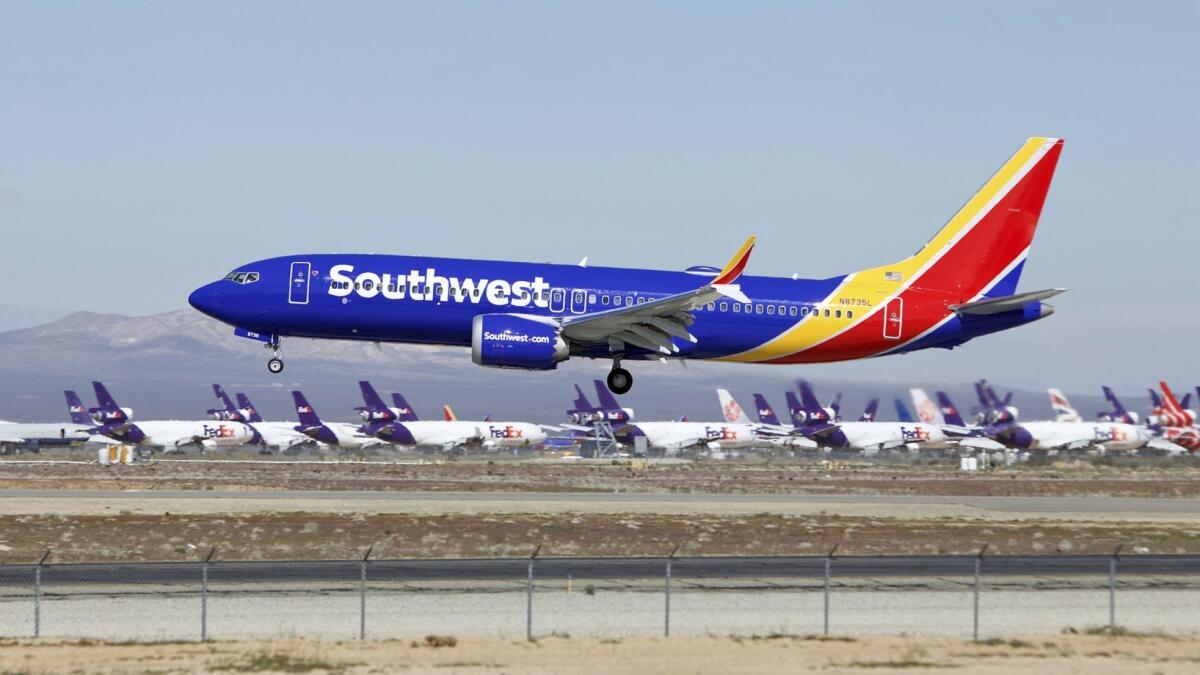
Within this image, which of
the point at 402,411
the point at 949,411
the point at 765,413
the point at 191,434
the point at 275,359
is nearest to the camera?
the point at 275,359

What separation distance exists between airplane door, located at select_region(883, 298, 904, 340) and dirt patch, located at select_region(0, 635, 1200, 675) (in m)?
19.2

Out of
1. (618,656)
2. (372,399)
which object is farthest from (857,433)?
(618,656)

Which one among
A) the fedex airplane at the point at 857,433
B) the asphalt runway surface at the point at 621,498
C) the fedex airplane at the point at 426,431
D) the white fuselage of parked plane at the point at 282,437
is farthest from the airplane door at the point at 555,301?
the white fuselage of parked plane at the point at 282,437

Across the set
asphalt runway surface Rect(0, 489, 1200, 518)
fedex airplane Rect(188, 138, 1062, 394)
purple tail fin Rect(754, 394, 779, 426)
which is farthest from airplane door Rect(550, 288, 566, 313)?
purple tail fin Rect(754, 394, 779, 426)

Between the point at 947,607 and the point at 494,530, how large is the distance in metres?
19.7

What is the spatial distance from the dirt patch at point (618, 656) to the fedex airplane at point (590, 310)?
1517cm

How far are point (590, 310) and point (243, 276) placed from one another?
11.2 metres

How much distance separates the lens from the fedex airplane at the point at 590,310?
44.7 meters

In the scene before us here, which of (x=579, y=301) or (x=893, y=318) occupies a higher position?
(x=579, y=301)

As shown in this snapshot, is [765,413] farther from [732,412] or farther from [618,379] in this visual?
[618,379]

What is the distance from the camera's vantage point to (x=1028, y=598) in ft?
120

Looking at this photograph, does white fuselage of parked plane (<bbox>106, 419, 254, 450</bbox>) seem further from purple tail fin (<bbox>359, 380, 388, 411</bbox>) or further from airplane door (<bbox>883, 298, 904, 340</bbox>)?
airplane door (<bbox>883, 298, 904, 340</bbox>)

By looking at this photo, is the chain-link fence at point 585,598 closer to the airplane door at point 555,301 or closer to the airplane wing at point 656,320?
the airplane wing at point 656,320

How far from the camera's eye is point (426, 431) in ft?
455
